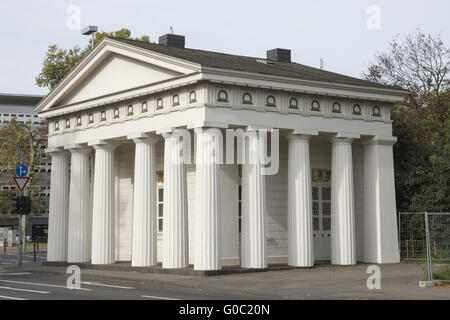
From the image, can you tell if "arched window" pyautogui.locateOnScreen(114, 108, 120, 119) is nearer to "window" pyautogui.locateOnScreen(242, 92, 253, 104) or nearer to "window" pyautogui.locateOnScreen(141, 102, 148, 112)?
"window" pyautogui.locateOnScreen(141, 102, 148, 112)

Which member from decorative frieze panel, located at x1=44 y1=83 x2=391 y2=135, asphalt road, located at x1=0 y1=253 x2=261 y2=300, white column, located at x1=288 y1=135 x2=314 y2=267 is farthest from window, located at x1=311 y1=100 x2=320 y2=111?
asphalt road, located at x1=0 y1=253 x2=261 y2=300

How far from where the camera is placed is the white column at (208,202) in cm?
2500

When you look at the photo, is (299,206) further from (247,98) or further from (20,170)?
(20,170)

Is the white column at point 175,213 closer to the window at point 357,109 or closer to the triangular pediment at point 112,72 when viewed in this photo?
the triangular pediment at point 112,72

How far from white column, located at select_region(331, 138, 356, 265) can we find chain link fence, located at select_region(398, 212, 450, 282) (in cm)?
263

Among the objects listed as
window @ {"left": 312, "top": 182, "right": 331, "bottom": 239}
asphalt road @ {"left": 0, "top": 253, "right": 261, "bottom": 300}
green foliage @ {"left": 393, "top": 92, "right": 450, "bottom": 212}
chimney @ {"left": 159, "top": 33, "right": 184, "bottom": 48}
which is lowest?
asphalt road @ {"left": 0, "top": 253, "right": 261, "bottom": 300}

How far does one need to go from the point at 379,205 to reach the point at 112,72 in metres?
11.8

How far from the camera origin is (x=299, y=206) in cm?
2741

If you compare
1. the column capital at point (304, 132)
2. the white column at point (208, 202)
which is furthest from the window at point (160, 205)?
the column capital at point (304, 132)

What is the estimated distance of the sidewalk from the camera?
18.1 metres

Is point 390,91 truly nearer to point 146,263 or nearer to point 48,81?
point 146,263
